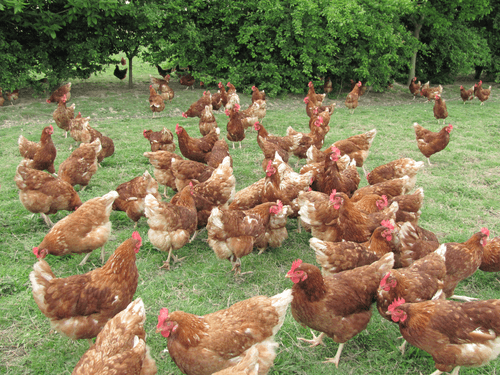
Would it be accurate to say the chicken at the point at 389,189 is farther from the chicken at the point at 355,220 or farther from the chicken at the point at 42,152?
the chicken at the point at 42,152

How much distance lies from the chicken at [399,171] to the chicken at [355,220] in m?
1.83

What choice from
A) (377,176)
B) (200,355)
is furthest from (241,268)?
(377,176)

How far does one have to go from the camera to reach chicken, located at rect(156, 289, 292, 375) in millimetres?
2842

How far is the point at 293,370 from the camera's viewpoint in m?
3.34

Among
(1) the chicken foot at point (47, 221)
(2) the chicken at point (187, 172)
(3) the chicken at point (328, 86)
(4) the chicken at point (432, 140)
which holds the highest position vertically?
(3) the chicken at point (328, 86)

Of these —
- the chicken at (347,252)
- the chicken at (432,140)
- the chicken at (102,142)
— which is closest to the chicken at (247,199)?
the chicken at (347,252)

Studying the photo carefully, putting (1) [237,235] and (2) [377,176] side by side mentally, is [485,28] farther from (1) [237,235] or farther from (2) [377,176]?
(1) [237,235]

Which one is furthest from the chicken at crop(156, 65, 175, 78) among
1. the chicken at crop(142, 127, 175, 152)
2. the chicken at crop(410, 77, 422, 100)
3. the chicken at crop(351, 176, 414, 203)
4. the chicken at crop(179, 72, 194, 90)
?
the chicken at crop(351, 176, 414, 203)

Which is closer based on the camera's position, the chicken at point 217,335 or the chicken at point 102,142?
the chicken at point 217,335

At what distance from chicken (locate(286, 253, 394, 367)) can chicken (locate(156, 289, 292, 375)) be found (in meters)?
0.35

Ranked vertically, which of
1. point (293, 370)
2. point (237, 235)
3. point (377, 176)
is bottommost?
point (293, 370)

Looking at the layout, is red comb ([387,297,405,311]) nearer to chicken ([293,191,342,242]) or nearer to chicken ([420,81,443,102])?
chicken ([293,191,342,242])

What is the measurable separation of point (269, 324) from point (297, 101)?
1373 cm

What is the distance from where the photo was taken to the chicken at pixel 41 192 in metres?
5.08
